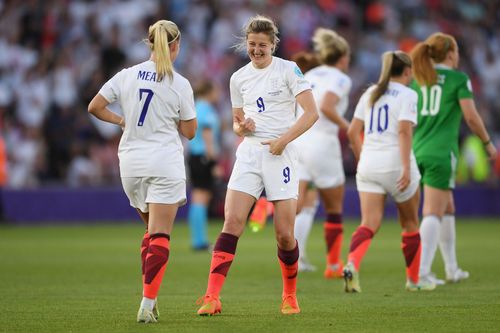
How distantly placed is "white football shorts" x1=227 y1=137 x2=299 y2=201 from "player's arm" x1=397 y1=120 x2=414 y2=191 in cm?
172

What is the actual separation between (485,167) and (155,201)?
18119mm

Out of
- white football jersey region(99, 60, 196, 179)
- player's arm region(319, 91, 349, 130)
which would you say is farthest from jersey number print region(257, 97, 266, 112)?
player's arm region(319, 91, 349, 130)

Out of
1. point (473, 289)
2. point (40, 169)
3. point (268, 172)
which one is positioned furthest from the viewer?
point (40, 169)

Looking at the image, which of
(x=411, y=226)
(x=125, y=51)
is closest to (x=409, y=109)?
(x=411, y=226)

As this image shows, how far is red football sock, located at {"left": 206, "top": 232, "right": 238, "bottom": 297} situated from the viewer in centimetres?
809

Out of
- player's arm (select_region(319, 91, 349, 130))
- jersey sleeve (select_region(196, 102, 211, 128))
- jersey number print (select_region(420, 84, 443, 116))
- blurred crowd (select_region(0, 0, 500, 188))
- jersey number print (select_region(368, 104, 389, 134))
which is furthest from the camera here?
blurred crowd (select_region(0, 0, 500, 188))

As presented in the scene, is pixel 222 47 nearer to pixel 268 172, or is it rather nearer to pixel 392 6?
pixel 392 6

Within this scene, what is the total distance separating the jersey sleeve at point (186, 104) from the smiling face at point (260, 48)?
0.63 metres

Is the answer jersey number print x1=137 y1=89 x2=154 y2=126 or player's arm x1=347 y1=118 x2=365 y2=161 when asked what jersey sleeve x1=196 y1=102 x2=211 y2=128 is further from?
jersey number print x1=137 y1=89 x2=154 y2=126

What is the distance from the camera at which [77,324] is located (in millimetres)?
7672

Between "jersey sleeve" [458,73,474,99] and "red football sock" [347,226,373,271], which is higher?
"jersey sleeve" [458,73,474,99]

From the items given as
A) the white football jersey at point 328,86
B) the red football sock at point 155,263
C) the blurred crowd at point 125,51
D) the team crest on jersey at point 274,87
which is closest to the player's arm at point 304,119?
the team crest on jersey at point 274,87

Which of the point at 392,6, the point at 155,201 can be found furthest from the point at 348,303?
the point at 392,6

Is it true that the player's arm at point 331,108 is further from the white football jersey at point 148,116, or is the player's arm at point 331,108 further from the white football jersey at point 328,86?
the white football jersey at point 148,116
